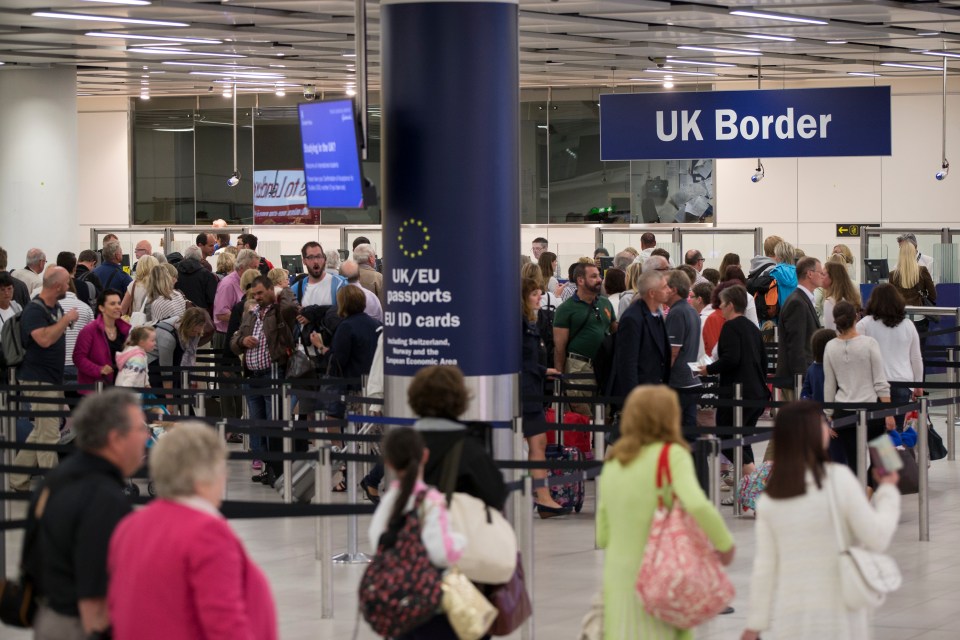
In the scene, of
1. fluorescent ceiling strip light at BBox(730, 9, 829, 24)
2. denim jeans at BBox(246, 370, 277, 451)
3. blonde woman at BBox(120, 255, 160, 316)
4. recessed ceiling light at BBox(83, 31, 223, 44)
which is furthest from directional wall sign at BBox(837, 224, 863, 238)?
denim jeans at BBox(246, 370, 277, 451)

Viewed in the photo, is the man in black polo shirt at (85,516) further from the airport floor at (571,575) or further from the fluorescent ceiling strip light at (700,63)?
the fluorescent ceiling strip light at (700,63)

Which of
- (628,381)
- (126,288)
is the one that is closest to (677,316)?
(628,381)

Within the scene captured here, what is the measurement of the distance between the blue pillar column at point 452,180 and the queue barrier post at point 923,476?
3.41 meters

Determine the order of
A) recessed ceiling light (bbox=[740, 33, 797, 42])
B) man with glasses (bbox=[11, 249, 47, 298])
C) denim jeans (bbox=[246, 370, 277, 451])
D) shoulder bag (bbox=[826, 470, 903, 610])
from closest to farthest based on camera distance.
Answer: shoulder bag (bbox=[826, 470, 903, 610])
denim jeans (bbox=[246, 370, 277, 451])
man with glasses (bbox=[11, 249, 47, 298])
recessed ceiling light (bbox=[740, 33, 797, 42])

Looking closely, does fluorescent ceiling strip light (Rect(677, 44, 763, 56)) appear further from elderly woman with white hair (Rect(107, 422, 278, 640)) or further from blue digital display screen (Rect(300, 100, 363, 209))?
elderly woman with white hair (Rect(107, 422, 278, 640))

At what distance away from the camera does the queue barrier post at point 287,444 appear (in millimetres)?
9769

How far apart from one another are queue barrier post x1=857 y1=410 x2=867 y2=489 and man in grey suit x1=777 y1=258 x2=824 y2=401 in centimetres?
236

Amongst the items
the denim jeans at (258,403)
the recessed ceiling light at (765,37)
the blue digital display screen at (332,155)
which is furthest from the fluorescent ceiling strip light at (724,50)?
the blue digital display screen at (332,155)

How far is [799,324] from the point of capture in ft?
39.5

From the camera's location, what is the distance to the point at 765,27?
59.2 ft

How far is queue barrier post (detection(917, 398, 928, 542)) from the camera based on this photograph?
32.4ft

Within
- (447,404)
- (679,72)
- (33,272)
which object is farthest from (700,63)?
(447,404)

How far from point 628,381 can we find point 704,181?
1991 centimetres

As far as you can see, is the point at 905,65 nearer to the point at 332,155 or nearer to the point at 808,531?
the point at 332,155
